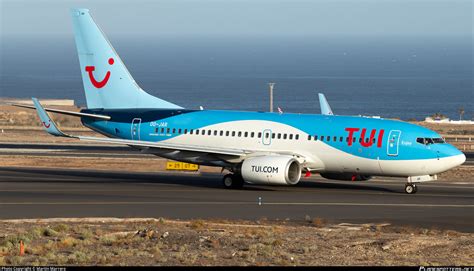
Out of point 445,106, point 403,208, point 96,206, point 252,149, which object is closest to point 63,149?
point 252,149

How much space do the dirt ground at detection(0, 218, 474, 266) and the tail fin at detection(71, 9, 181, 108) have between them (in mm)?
18491

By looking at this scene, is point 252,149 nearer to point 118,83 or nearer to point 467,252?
point 118,83

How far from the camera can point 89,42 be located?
56344 mm

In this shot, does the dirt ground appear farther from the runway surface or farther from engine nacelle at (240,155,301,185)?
engine nacelle at (240,155,301,185)

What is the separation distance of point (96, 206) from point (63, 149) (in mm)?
32005

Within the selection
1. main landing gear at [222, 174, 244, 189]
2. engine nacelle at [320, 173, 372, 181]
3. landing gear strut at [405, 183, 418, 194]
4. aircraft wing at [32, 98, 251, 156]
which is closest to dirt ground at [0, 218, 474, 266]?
landing gear strut at [405, 183, 418, 194]

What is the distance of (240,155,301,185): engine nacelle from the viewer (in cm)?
4866

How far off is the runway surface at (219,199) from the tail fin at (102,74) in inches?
170

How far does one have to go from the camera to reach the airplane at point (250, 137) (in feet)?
159

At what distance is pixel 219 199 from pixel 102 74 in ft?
44.3

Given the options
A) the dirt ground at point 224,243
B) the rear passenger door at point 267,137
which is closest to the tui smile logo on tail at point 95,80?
the rear passenger door at point 267,137

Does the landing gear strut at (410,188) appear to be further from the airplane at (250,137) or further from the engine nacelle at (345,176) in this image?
the engine nacelle at (345,176)

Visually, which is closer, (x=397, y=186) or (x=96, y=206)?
(x=96, y=206)

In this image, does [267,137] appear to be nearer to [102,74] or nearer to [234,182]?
[234,182]
